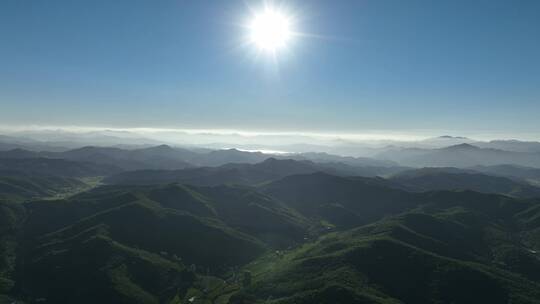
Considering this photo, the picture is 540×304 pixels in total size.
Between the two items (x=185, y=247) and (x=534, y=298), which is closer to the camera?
(x=534, y=298)

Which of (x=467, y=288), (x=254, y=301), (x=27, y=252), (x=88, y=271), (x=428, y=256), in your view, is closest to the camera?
(x=254, y=301)

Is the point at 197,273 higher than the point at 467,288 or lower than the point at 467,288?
lower

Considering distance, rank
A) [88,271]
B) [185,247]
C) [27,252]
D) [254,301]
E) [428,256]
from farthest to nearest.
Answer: [185,247], [27,252], [428,256], [88,271], [254,301]

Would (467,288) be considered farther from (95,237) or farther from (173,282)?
(95,237)

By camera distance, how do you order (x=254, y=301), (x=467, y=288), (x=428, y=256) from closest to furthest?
1. (x=254, y=301)
2. (x=467, y=288)
3. (x=428, y=256)

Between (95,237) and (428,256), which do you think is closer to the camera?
(428,256)

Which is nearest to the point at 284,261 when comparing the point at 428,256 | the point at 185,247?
the point at 185,247

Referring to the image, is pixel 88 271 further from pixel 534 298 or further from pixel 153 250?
pixel 534 298

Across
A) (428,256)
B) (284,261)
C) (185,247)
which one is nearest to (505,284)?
(428,256)

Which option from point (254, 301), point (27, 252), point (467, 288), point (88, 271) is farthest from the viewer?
point (27, 252)
